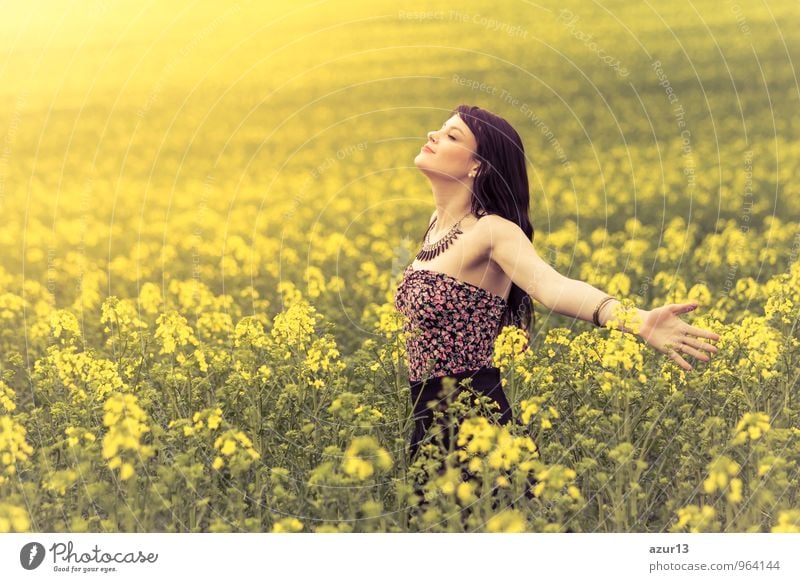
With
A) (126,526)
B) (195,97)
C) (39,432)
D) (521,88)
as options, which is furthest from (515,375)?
(521,88)

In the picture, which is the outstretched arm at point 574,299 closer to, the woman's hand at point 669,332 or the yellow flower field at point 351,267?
the woman's hand at point 669,332

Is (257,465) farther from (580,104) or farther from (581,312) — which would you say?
(580,104)

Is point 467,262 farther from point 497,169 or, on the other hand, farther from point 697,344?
point 697,344

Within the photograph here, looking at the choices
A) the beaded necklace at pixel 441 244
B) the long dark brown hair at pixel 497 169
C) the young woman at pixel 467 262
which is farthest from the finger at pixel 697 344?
the beaded necklace at pixel 441 244

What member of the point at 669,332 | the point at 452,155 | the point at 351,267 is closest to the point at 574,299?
the point at 669,332

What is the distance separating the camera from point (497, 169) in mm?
3908

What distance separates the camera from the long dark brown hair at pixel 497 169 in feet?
12.8

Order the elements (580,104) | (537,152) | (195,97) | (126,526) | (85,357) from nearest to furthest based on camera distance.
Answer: (126,526) → (85,357) → (195,97) → (537,152) → (580,104)

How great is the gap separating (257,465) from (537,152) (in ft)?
11.8

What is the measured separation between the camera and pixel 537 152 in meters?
6.85
